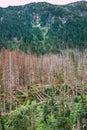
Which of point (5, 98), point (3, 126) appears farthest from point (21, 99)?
point (3, 126)

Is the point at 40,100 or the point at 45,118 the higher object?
the point at 45,118

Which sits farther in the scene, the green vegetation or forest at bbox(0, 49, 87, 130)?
forest at bbox(0, 49, 87, 130)

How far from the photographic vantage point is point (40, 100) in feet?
195

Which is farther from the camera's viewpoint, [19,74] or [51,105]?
[19,74]

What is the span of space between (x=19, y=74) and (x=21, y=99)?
912 inches

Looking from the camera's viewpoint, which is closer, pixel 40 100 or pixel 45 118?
pixel 45 118

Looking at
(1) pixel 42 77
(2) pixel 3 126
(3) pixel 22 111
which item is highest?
(3) pixel 22 111

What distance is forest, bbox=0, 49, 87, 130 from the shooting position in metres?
31.9

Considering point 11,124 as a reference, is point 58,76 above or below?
below

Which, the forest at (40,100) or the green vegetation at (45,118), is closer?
the green vegetation at (45,118)

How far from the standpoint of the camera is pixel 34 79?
80.6m

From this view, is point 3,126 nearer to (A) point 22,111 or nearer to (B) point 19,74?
(A) point 22,111

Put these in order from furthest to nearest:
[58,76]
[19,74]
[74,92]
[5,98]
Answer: [19,74] < [58,76] < [74,92] < [5,98]

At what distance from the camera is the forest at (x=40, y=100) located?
105ft
